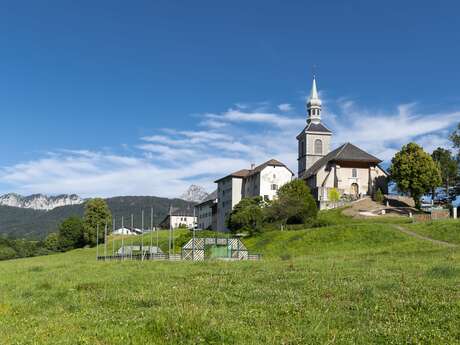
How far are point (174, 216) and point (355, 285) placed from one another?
158m

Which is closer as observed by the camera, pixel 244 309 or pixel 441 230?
pixel 244 309

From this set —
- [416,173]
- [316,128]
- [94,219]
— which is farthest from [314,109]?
[94,219]

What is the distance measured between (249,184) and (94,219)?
33.9 metres

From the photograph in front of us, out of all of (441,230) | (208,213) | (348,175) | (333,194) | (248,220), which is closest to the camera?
(441,230)

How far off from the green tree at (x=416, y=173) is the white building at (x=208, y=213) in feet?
183

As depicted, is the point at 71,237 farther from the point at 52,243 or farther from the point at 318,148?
the point at 318,148

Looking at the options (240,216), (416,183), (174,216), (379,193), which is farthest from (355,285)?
(174,216)

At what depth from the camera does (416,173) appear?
8550 centimetres

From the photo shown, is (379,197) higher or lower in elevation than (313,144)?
lower

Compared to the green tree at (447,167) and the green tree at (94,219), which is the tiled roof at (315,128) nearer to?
the green tree at (447,167)

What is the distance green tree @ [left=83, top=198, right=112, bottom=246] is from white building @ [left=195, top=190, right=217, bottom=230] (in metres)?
25.3

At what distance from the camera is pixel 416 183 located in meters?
85.4

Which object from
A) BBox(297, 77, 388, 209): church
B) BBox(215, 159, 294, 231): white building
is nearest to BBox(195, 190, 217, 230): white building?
BBox(215, 159, 294, 231): white building

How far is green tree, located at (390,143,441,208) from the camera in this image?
85.4 metres
